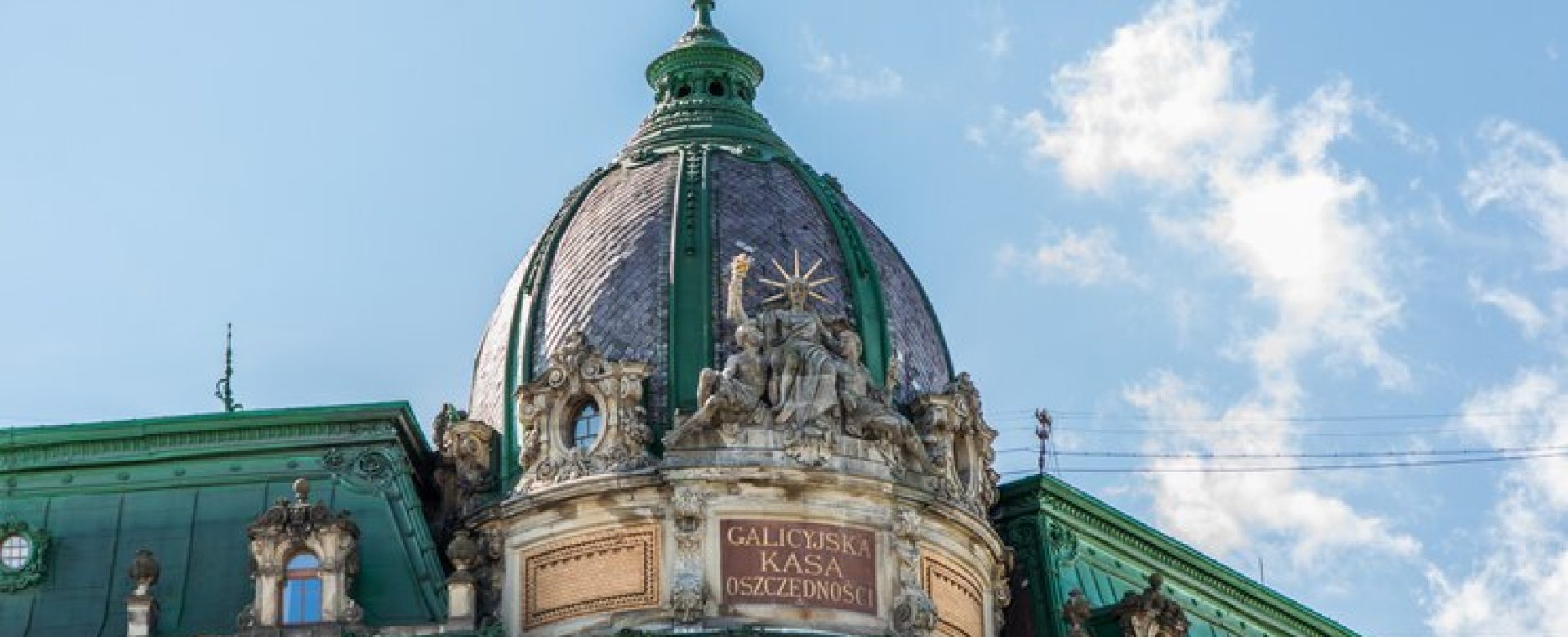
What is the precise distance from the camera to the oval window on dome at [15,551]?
6562cm

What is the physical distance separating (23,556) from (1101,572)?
2162 centimetres

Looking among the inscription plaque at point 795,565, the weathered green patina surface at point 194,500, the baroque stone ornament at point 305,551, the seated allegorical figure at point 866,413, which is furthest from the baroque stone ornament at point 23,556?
the seated allegorical figure at point 866,413

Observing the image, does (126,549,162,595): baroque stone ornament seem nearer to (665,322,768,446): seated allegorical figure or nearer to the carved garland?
(665,322,768,446): seated allegorical figure

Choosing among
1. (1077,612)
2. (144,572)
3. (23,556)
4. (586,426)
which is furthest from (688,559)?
(23,556)

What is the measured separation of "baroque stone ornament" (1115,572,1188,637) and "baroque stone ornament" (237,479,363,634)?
15.4 m

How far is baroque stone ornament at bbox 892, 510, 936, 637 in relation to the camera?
6394cm

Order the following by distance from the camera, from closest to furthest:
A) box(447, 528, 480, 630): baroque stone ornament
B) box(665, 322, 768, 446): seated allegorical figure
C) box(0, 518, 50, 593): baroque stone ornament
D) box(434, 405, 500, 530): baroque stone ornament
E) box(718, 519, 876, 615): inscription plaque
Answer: box(718, 519, 876, 615): inscription plaque, box(447, 528, 480, 630): baroque stone ornament, box(665, 322, 768, 446): seated allegorical figure, box(0, 518, 50, 593): baroque stone ornament, box(434, 405, 500, 530): baroque stone ornament

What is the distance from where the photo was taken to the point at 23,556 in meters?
65.7

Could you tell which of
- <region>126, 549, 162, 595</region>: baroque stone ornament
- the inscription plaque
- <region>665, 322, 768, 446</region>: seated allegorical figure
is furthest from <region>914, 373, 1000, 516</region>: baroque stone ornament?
<region>126, 549, 162, 595</region>: baroque stone ornament

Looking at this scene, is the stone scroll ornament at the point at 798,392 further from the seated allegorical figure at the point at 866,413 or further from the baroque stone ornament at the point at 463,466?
the baroque stone ornament at the point at 463,466

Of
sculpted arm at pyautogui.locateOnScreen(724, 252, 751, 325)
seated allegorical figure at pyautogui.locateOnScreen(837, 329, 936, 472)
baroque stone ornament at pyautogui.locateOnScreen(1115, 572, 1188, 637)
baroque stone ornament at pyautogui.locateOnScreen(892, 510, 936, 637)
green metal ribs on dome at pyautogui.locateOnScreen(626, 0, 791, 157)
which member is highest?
green metal ribs on dome at pyautogui.locateOnScreen(626, 0, 791, 157)

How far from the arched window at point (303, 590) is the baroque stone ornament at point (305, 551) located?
3.6 inches

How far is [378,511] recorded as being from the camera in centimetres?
6600

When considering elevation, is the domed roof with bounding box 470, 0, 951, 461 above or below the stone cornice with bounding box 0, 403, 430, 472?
above
